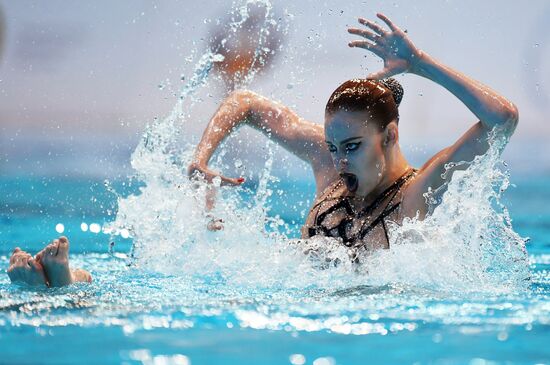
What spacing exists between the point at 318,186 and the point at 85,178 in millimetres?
3731

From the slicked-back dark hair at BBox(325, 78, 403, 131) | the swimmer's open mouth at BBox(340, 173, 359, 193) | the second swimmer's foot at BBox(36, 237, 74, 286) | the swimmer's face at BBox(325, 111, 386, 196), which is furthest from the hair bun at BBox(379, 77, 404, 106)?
the second swimmer's foot at BBox(36, 237, 74, 286)

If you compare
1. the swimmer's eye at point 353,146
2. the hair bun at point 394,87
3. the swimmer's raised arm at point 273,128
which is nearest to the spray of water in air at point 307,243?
the swimmer's raised arm at point 273,128

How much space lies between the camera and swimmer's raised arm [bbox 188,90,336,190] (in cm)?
300

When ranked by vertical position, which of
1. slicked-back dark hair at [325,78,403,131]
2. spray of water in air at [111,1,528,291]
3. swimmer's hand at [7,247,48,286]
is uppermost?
slicked-back dark hair at [325,78,403,131]

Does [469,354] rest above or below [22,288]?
below

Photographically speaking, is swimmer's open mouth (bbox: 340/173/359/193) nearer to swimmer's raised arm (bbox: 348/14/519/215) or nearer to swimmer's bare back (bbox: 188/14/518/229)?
swimmer's bare back (bbox: 188/14/518/229)

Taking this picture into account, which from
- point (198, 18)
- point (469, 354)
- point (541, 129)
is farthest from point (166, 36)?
point (469, 354)

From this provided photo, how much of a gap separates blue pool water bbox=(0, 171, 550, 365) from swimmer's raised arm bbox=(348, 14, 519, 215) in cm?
37

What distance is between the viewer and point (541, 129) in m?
7.00

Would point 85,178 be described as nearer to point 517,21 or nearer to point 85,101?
point 85,101

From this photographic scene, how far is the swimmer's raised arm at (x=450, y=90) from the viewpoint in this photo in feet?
7.82

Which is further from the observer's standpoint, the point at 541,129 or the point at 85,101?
the point at 541,129

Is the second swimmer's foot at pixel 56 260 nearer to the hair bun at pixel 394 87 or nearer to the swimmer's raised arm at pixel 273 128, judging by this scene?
the swimmer's raised arm at pixel 273 128

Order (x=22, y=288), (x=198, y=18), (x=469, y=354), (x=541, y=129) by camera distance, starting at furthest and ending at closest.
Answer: (x=541, y=129) → (x=198, y=18) → (x=22, y=288) → (x=469, y=354)
